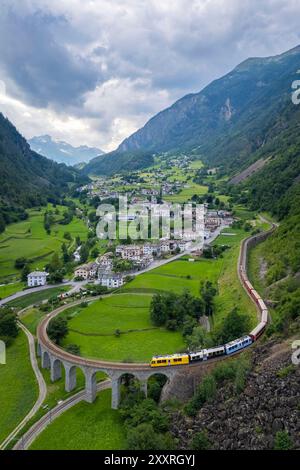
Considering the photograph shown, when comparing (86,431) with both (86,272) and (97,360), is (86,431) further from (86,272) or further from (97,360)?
(86,272)

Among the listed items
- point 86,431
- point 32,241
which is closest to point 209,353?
point 86,431

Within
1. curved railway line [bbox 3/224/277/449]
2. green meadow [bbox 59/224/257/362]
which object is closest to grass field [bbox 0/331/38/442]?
curved railway line [bbox 3/224/277/449]

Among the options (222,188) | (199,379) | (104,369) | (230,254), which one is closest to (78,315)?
(104,369)

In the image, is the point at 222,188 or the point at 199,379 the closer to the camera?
the point at 199,379

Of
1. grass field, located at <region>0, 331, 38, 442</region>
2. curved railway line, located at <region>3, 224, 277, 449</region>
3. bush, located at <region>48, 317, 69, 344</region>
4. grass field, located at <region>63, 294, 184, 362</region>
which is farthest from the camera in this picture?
bush, located at <region>48, 317, 69, 344</region>

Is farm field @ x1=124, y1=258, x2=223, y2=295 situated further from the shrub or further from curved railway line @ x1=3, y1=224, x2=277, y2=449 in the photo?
the shrub
